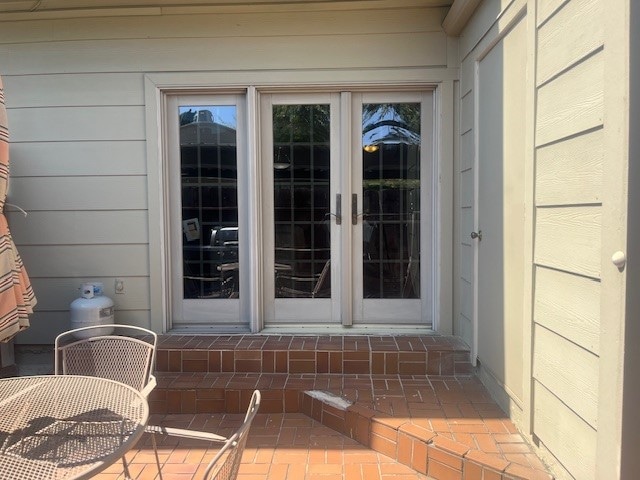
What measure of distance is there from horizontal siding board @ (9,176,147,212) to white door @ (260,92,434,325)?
93 centimetres

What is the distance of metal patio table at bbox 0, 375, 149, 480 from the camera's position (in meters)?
1.36

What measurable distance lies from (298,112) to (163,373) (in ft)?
6.65

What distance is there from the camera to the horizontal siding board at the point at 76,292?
356 centimetres

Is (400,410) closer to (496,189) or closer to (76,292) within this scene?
(496,189)

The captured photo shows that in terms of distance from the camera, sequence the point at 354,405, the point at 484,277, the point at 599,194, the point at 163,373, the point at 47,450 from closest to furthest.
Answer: the point at 47,450
the point at 599,194
the point at 354,405
the point at 484,277
the point at 163,373

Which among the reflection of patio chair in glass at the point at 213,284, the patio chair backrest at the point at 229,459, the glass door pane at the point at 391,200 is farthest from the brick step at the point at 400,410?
the patio chair backrest at the point at 229,459

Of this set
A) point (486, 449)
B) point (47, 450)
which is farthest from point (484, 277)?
point (47, 450)

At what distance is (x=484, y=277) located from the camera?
291 centimetres

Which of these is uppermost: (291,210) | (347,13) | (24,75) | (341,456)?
(347,13)

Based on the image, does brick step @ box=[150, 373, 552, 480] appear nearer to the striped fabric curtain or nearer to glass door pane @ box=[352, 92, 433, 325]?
glass door pane @ box=[352, 92, 433, 325]

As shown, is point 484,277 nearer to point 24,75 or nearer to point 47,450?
point 47,450

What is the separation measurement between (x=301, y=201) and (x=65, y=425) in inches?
91.6

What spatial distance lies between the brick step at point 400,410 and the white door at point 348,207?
67cm

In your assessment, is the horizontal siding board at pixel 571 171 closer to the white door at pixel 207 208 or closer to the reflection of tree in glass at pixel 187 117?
the white door at pixel 207 208
